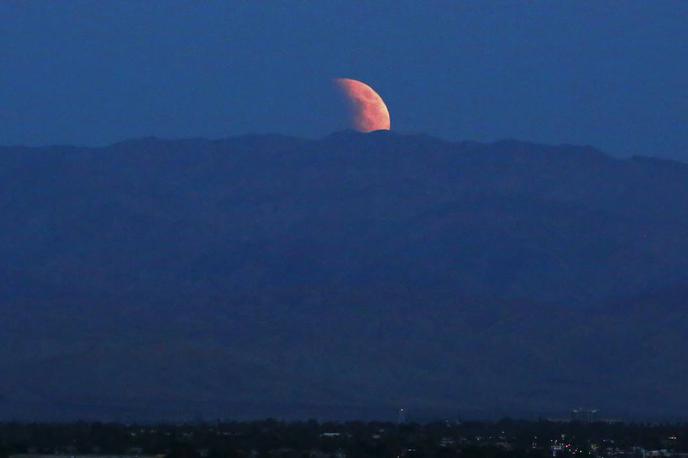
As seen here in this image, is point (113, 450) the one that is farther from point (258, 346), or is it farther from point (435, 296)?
point (435, 296)

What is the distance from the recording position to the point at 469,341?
99.3 meters

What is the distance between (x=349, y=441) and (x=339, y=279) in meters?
54.0

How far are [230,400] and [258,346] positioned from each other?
8038 mm

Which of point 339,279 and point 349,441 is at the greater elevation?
point 339,279

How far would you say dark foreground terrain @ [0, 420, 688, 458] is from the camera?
170 feet

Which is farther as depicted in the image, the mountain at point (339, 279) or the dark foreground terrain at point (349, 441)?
the mountain at point (339, 279)

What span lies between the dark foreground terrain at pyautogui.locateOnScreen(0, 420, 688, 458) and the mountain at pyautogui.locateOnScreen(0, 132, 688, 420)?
1935 centimetres

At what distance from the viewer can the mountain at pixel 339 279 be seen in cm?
9319

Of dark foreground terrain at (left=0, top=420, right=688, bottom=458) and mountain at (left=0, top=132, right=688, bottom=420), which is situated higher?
mountain at (left=0, top=132, right=688, bottom=420)

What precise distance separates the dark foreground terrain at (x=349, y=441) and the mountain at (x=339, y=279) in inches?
762

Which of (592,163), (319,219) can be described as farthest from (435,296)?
(592,163)

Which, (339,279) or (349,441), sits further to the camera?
(339,279)

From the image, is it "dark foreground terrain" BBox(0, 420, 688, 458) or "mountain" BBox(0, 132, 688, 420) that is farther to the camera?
"mountain" BBox(0, 132, 688, 420)

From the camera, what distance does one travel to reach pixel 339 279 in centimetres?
11194
